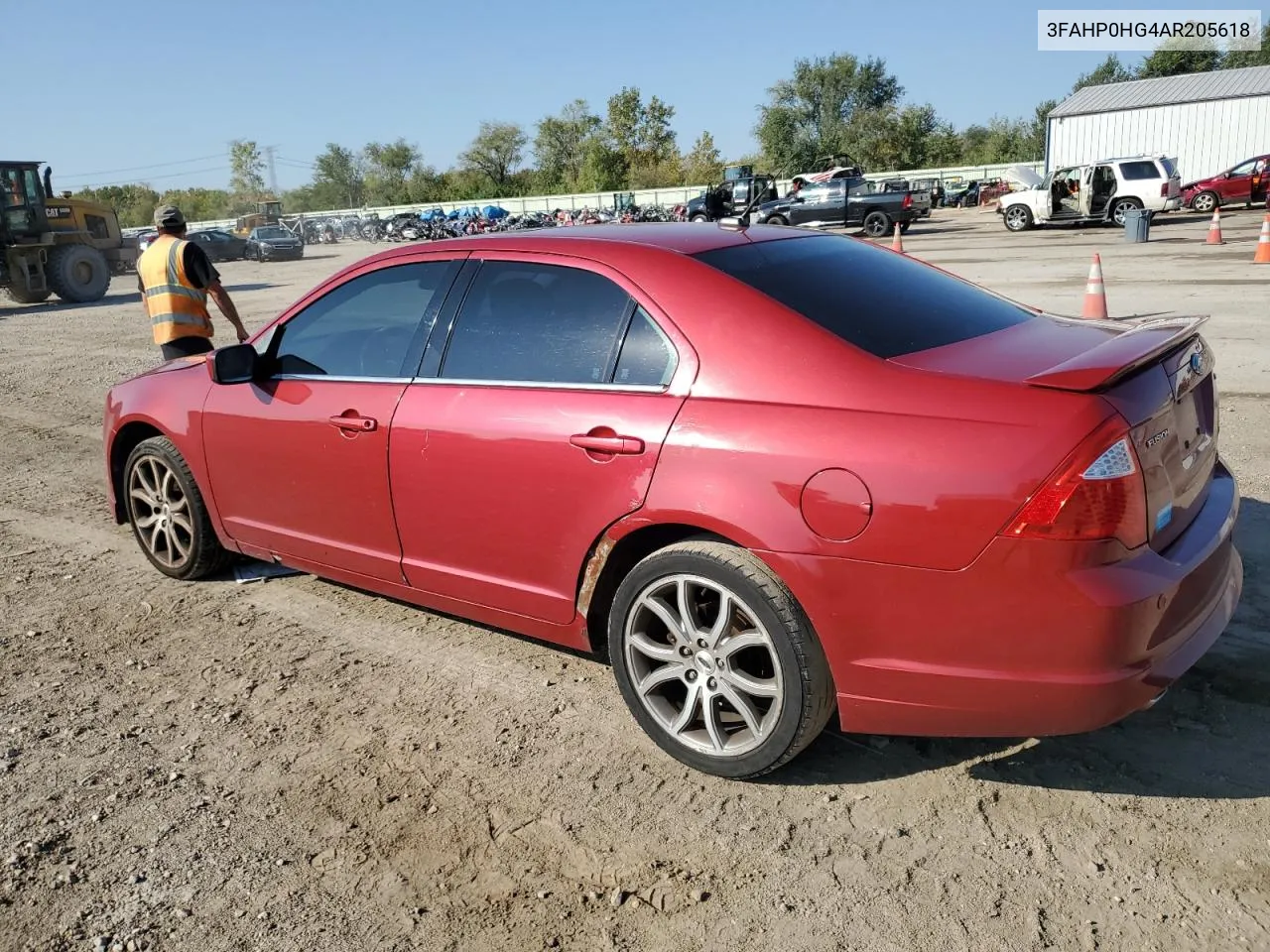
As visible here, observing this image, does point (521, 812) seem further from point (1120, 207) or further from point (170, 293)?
point (1120, 207)

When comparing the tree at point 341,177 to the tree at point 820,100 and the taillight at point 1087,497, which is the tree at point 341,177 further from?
the taillight at point 1087,497

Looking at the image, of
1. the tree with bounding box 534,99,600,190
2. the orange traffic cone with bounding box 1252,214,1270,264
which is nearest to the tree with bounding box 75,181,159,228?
the tree with bounding box 534,99,600,190

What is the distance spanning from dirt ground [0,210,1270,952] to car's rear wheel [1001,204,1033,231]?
88.6 feet

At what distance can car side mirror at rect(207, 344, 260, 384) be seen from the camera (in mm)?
4168

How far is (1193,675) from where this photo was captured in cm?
335

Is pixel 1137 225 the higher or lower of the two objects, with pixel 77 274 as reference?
lower

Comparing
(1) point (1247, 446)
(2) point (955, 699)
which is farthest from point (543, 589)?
(1) point (1247, 446)

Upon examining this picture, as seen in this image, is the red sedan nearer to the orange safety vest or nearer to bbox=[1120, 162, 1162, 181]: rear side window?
the orange safety vest

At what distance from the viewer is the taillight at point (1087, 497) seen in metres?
2.37

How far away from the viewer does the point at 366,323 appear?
4043 millimetres

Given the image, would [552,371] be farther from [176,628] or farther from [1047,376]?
[176,628]

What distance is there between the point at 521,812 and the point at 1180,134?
153 ft

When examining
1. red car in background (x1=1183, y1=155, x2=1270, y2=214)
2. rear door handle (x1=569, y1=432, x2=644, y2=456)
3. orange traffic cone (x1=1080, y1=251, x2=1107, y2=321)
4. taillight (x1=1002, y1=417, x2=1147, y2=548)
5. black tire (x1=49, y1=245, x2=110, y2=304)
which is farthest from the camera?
red car in background (x1=1183, y1=155, x2=1270, y2=214)

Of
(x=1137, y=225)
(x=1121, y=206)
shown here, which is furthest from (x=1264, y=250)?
(x=1121, y=206)
